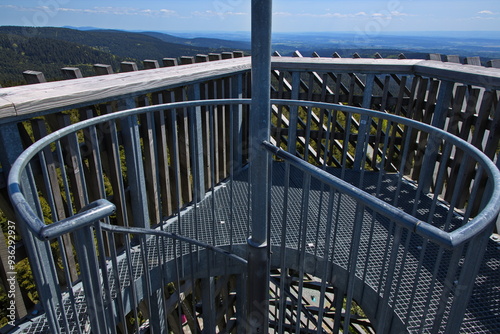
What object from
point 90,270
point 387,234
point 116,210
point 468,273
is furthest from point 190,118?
point 468,273

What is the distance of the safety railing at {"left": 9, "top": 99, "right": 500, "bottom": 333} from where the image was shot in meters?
1.12

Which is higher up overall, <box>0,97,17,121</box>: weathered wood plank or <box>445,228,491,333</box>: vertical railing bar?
<box>0,97,17,121</box>: weathered wood plank

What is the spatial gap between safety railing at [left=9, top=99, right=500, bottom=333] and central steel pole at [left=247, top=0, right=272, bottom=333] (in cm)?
12

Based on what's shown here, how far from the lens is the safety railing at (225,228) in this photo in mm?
1117

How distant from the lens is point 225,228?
3.31 metres

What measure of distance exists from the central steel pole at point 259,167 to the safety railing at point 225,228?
0.12m

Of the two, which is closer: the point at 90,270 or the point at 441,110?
the point at 90,270

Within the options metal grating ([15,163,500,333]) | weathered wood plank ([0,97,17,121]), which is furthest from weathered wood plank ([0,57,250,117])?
metal grating ([15,163,500,333])

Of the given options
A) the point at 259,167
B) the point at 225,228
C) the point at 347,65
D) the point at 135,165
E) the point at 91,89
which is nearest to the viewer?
the point at 259,167

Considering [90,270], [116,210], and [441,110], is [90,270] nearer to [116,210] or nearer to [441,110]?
[116,210]

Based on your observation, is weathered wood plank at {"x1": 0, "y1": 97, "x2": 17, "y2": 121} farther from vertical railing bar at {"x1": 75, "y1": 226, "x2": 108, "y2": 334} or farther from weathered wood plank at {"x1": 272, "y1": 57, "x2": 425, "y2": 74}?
weathered wood plank at {"x1": 272, "y1": 57, "x2": 425, "y2": 74}

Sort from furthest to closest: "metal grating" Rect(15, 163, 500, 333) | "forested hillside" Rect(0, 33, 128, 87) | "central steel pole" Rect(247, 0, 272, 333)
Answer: "forested hillside" Rect(0, 33, 128, 87)
"metal grating" Rect(15, 163, 500, 333)
"central steel pole" Rect(247, 0, 272, 333)

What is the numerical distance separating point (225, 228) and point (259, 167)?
163cm

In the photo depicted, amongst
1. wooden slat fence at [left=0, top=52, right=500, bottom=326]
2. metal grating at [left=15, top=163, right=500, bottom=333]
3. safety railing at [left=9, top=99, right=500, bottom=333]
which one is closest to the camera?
safety railing at [left=9, top=99, right=500, bottom=333]
